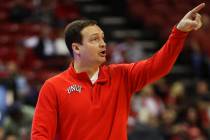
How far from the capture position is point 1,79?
1047 cm

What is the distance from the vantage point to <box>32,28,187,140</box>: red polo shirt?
4.04 metres

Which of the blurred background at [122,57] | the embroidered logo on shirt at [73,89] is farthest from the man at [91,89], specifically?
the blurred background at [122,57]

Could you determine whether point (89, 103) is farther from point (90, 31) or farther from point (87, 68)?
point (90, 31)

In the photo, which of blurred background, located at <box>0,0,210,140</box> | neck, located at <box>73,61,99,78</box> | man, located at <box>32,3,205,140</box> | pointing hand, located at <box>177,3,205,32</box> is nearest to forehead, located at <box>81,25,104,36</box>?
man, located at <box>32,3,205,140</box>

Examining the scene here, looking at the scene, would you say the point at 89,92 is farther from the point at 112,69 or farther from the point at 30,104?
the point at 30,104

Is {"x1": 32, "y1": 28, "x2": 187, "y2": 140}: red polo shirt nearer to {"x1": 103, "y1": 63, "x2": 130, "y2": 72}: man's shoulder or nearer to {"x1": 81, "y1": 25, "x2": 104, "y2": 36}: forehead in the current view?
{"x1": 103, "y1": 63, "x2": 130, "y2": 72}: man's shoulder

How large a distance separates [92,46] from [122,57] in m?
8.55

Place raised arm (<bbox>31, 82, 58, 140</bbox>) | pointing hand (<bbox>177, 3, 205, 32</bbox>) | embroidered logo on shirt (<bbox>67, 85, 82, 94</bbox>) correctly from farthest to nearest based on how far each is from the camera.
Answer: embroidered logo on shirt (<bbox>67, 85, 82, 94</bbox>)
raised arm (<bbox>31, 82, 58, 140</bbox>)
pointing hand (<bbox>177, 3, 205, 32</bbox>)

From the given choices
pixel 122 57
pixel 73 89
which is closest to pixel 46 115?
pixel 73 89

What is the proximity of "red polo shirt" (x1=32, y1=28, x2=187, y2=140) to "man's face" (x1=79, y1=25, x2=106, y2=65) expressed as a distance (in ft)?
0.37

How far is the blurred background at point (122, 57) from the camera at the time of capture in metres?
9.88

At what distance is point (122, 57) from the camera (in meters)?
12.7

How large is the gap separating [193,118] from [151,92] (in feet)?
3.62

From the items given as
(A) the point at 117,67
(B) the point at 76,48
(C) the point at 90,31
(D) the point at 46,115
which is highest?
(C) the point at 90,31
